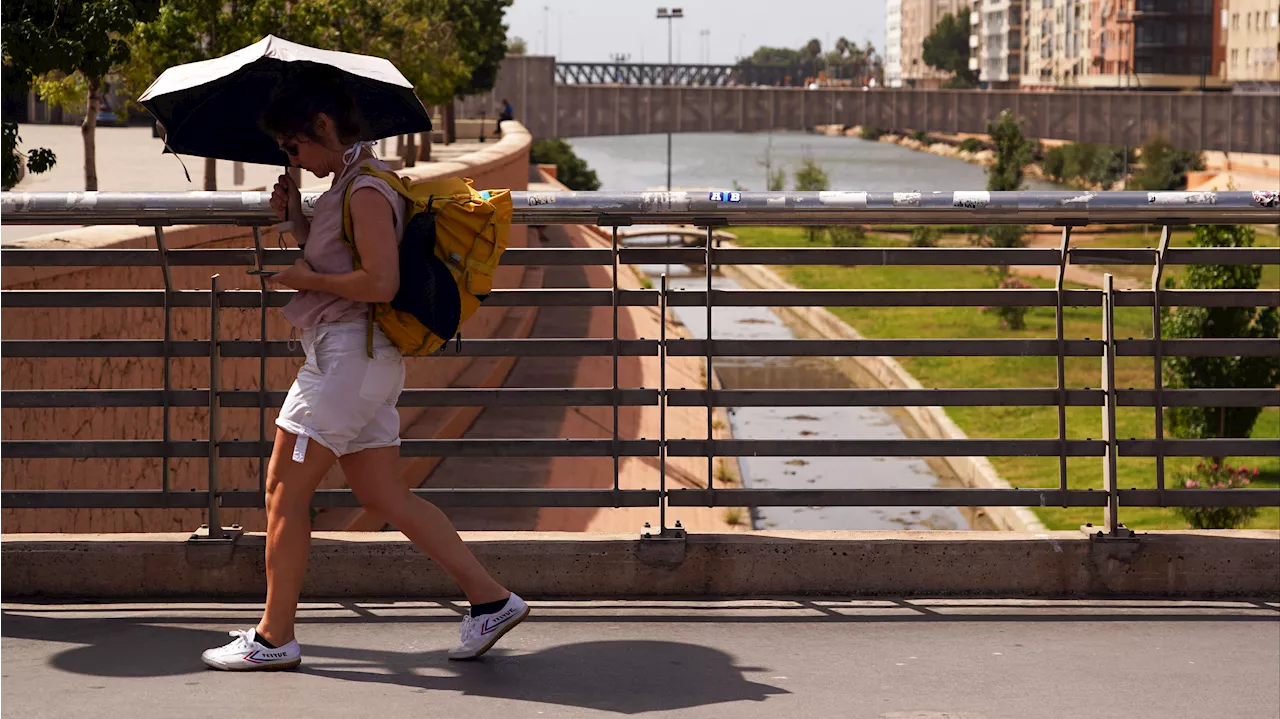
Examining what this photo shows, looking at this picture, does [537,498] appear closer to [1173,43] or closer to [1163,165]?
[1163,165]

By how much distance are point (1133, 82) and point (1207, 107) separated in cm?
4174

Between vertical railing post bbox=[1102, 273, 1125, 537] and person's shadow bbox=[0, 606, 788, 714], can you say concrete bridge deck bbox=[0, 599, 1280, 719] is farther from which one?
vertical railing post bbox=[1102, 273, 1125, 537]

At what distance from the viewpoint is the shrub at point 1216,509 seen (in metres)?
20.7

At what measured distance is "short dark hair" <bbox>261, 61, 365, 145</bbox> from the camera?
502 cm

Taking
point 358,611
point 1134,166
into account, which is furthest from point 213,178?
point 1134,166

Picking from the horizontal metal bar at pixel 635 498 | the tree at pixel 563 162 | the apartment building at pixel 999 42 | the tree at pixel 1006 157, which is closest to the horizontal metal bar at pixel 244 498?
the horizontal metal bar at pixel 635 498

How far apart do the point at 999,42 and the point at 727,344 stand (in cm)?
18617

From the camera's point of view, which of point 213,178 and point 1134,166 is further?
point 1134,166

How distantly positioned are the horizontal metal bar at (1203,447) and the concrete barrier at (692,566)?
0.95 ft

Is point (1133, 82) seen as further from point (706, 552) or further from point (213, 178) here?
point (706, 552)

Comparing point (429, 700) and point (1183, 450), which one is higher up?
point (1183, 450)

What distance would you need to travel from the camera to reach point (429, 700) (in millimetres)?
4992

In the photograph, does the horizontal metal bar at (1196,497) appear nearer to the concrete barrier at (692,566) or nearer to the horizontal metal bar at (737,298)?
the concrete barrier at (692,566)

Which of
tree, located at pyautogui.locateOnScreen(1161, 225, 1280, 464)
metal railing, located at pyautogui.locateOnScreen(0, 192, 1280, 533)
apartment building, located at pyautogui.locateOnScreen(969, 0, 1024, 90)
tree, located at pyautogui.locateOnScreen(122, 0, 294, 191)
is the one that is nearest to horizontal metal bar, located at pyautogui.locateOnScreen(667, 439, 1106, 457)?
metal railing, located at pyautogui.locateOnScreen(0, 192, 1280, 533)
